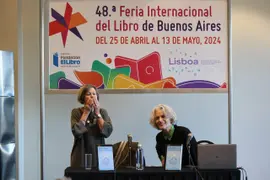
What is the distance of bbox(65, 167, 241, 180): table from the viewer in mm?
2572

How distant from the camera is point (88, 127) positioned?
10.6 ft

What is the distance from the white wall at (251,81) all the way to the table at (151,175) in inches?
67.3

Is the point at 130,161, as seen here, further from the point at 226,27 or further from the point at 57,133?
the point at 226,27

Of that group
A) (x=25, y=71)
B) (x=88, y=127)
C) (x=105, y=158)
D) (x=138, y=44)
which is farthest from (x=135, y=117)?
(x=105, y=158)

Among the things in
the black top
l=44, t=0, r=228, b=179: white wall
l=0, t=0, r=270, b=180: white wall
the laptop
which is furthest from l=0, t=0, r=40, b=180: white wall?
A: the laptop

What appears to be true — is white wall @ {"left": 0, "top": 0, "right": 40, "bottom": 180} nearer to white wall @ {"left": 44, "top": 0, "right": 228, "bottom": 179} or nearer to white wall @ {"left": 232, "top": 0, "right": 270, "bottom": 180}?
white wall @ {"left": 44, "top": 0, "right": 228, "bottom": 179}

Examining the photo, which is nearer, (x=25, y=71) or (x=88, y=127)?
(x=88, y=127)

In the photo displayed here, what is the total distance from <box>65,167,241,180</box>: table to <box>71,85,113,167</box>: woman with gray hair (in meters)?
0.55

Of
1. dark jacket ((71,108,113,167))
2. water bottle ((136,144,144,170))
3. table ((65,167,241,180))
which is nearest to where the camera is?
table ((65,167,241,180))

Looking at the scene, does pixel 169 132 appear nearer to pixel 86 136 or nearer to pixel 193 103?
pixel 86 136

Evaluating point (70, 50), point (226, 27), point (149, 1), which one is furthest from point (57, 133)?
point (226, 27)

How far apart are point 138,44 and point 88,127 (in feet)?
4.48

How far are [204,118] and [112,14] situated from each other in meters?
1.63

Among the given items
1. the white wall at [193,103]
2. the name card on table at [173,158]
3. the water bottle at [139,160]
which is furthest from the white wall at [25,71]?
the name card on table at [173,158]
